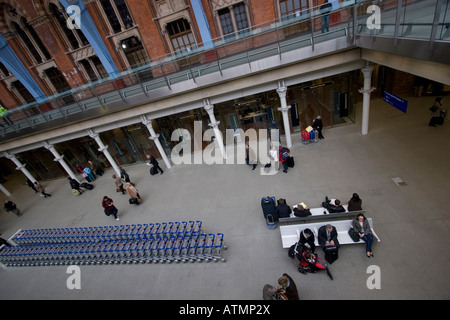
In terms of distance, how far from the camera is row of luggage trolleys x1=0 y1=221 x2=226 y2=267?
6.52 meters

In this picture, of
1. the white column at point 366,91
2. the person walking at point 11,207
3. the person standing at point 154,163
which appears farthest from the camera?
the person walking at point 11,207

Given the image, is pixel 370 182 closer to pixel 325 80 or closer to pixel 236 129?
pixel 325 80

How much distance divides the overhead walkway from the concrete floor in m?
3.49

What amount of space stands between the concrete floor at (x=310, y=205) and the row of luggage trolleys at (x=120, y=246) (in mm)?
303

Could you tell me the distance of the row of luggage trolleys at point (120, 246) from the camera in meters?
6.52

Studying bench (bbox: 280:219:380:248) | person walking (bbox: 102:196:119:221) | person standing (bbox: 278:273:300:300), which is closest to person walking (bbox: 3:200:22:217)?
person walking (bbox: 102:196:119:221)

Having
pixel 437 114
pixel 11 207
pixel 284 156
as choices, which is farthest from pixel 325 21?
pixel 11 207

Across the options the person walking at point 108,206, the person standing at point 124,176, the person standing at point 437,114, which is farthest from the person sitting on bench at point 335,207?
the person standing at point 124,176

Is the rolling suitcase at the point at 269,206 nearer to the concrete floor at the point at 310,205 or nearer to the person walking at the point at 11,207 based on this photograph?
the concrete floor at the point at 310,205

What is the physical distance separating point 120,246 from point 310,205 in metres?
6.36

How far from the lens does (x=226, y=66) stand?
28.4 feet

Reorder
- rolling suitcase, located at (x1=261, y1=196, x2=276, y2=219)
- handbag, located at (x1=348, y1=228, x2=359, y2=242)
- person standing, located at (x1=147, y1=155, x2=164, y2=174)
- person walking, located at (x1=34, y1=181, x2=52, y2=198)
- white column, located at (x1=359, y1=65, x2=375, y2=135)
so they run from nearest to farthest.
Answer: handbag, located at (x1=348, y1=228, x2=359, y2=242)
rolling suitcase, located at (x1=261, y1=196, x2=276, y2=219)
white column, located at (x1=359, y1=65, x2=375, y2=135)
person standing, located at (x1=147, y1=155, x2=164, y2=174)
person walking, located at (x1=34, y1=181, x2=52, y2=198)

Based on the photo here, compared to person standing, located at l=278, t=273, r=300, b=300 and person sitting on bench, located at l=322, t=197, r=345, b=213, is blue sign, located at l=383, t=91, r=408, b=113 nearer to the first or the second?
person sitting on bench, located at l=322, t=197, r=345, b=213

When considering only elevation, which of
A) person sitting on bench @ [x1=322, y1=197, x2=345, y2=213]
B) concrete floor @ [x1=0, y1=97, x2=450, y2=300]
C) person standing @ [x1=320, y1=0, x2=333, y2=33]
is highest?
person standing @ [x1=320, y1=0, x2=333, y2=33]
